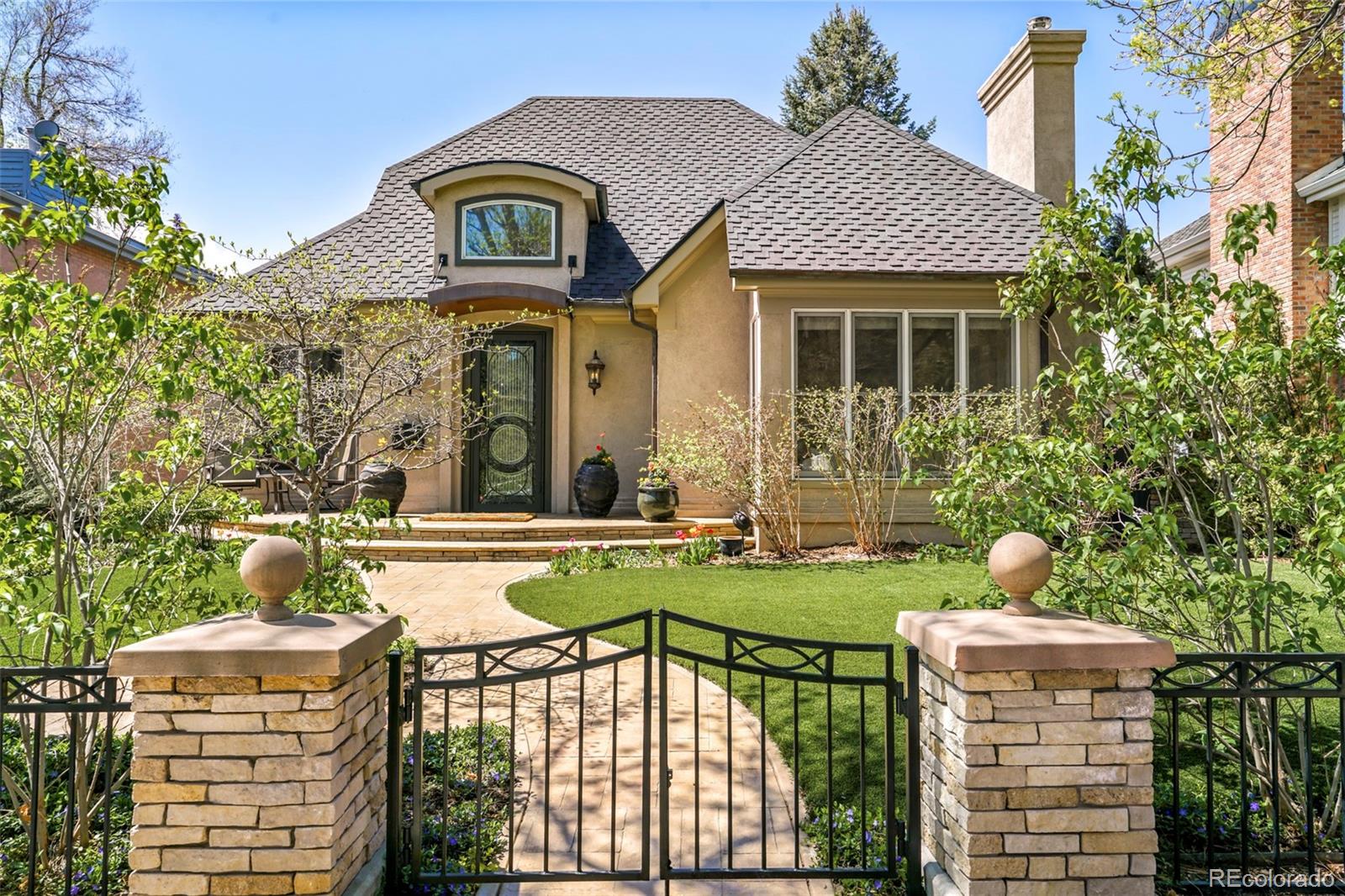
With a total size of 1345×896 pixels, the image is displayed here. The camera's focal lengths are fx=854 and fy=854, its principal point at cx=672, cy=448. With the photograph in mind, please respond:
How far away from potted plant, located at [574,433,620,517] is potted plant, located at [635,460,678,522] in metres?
0.65

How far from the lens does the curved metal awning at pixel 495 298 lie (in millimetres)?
12055

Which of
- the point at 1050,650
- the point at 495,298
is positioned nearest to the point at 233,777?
the point at 1050,650

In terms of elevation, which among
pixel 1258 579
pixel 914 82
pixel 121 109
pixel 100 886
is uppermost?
pixel 914 82

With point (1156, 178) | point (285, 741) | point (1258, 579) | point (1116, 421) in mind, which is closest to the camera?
point (285, 741)

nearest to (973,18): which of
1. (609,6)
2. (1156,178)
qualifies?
(609,6)

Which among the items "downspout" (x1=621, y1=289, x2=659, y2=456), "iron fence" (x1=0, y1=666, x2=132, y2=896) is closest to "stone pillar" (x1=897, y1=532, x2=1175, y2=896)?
"iron fence" (x1=0, y1=666, x2=132, y2=896)

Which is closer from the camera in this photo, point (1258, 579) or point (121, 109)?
point (1258, 579)

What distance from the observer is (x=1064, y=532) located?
371 cm

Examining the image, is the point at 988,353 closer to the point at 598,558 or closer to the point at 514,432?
the point at 598,558

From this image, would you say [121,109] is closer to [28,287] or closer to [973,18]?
[973,18]

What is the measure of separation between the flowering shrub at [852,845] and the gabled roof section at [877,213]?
807 cm

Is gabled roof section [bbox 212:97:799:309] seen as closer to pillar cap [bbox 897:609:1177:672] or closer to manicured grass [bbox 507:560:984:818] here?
manicured grass [bbox 507:560:984:818]

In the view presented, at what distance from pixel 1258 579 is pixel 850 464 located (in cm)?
713

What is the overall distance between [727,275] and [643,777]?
1031 cm
